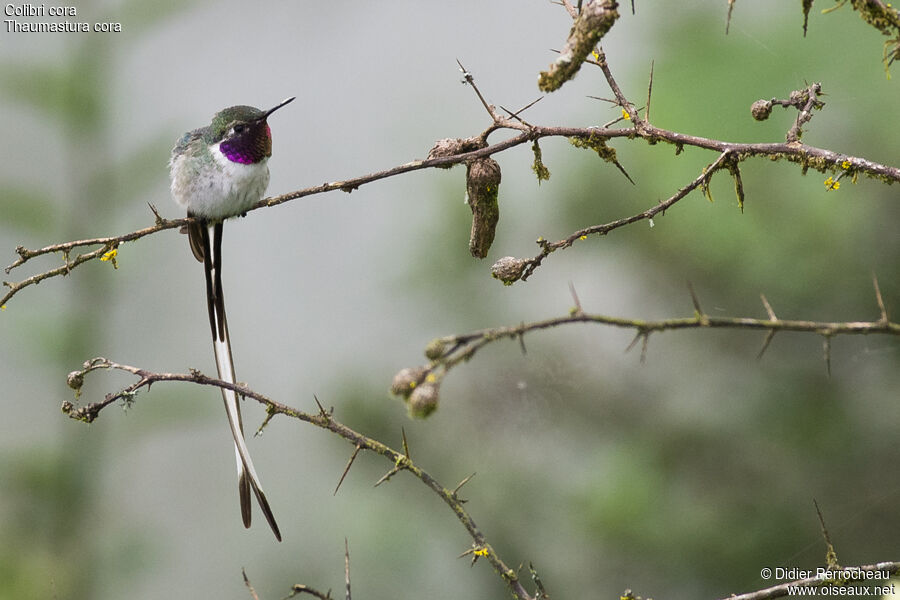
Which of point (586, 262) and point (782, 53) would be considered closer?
point (782, 53)

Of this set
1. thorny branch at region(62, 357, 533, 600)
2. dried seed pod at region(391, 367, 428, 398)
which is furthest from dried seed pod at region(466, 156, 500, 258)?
dried seed pod at region(391, 367, 428, 398)

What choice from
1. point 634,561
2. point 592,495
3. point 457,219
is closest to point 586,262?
point 457,219

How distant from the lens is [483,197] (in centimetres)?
93

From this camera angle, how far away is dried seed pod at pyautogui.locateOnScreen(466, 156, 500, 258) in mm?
922

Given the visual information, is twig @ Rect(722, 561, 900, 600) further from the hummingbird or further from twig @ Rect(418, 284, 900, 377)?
the hummingbird

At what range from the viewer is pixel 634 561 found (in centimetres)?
254

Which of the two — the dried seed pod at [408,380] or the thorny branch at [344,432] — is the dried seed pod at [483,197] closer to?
the thorny branch at [344,432]

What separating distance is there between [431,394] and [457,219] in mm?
2199

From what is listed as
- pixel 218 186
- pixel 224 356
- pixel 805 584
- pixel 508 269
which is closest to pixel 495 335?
pixel 508 269

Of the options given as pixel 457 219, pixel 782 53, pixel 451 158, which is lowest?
pixel 451 158

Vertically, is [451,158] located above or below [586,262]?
below

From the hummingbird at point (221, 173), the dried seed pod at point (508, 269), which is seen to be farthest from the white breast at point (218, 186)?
the dried seed pod at point (508, 269)

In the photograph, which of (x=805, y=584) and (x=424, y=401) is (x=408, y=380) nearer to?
(x=424, y=401)

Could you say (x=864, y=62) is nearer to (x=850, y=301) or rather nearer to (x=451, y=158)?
(x=850, y=301)
